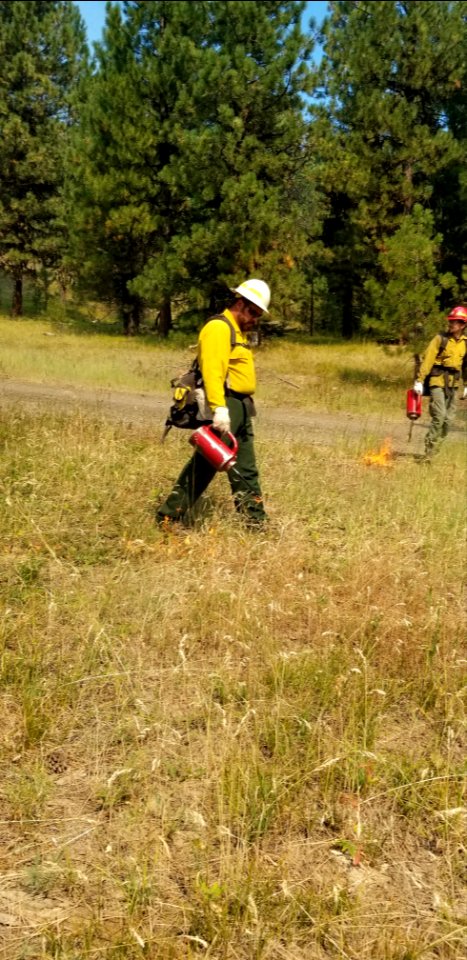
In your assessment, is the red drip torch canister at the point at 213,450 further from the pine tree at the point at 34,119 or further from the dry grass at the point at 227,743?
the pine tree at the point at 34,119

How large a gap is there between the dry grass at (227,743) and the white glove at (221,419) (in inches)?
27.2

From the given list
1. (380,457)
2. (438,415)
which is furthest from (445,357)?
(380,457)

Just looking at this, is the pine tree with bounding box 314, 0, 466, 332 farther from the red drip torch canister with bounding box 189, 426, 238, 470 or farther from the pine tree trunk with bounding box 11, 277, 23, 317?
the red drip torch canister with bounding box 189, 426, 238, 470

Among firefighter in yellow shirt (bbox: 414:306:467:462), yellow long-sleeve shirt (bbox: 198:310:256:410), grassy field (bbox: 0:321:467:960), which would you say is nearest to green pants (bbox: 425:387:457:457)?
firefighter in yellow shirt (bbox: 414:306:467:462)

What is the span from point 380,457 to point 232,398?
10.9 feet

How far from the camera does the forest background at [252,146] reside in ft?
56.7

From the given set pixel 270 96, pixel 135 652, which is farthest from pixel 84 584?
Answer: pixel 270 96

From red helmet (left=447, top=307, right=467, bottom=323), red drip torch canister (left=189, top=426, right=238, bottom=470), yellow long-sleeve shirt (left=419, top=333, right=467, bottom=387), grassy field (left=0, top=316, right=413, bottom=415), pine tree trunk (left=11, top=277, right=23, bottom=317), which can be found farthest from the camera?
pine tree trunk (left=11, top=277, right=23, bottom=317)

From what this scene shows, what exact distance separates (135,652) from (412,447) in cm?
664

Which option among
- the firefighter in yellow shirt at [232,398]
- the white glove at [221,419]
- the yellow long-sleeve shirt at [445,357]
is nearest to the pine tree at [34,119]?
the yellow long-sleeve shirt at [445,357]

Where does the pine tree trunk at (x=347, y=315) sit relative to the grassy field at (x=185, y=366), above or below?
above

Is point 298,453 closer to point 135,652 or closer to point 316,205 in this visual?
point 135,652

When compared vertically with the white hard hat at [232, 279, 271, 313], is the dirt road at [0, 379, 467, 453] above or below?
below

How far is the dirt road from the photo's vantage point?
343 inches
